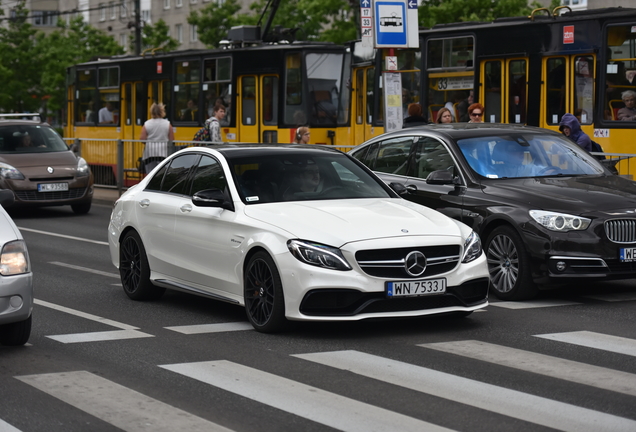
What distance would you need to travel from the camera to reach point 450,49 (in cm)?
2022

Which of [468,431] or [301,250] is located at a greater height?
[301,250]

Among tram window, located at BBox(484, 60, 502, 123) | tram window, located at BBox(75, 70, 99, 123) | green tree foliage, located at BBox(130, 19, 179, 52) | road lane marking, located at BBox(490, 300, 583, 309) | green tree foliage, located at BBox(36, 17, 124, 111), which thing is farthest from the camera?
green tree foliage, located at BBox(130, 19, 179, 52)

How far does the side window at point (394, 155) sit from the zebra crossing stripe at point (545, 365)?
4205 mm

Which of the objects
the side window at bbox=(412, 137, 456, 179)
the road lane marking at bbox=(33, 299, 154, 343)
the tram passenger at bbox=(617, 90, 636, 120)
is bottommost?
the road lane marking at bbox=(33, 299, 154, 343)

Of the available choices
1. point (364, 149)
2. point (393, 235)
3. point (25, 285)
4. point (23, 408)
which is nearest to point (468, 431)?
point (23, 408)

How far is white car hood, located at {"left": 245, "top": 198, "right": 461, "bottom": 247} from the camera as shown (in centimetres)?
830

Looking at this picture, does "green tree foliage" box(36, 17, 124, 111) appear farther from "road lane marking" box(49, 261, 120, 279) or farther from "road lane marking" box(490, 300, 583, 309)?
"road lane marking" box(490, 300, 583, 309)

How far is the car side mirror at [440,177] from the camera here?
35.5 ft

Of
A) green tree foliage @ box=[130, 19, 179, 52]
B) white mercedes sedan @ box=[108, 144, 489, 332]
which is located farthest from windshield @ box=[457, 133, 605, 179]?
green tree foliage @ box=[130, 19, 179, 52]

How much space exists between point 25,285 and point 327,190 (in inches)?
110

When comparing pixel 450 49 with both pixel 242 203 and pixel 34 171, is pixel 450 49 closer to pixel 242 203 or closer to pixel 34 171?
pixel 34 171

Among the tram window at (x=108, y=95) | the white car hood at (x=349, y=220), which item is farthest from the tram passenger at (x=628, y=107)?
the tram window at (x=108, y=95)

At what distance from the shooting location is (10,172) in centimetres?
2047

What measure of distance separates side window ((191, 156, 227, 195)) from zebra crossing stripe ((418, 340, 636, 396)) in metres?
2.49
